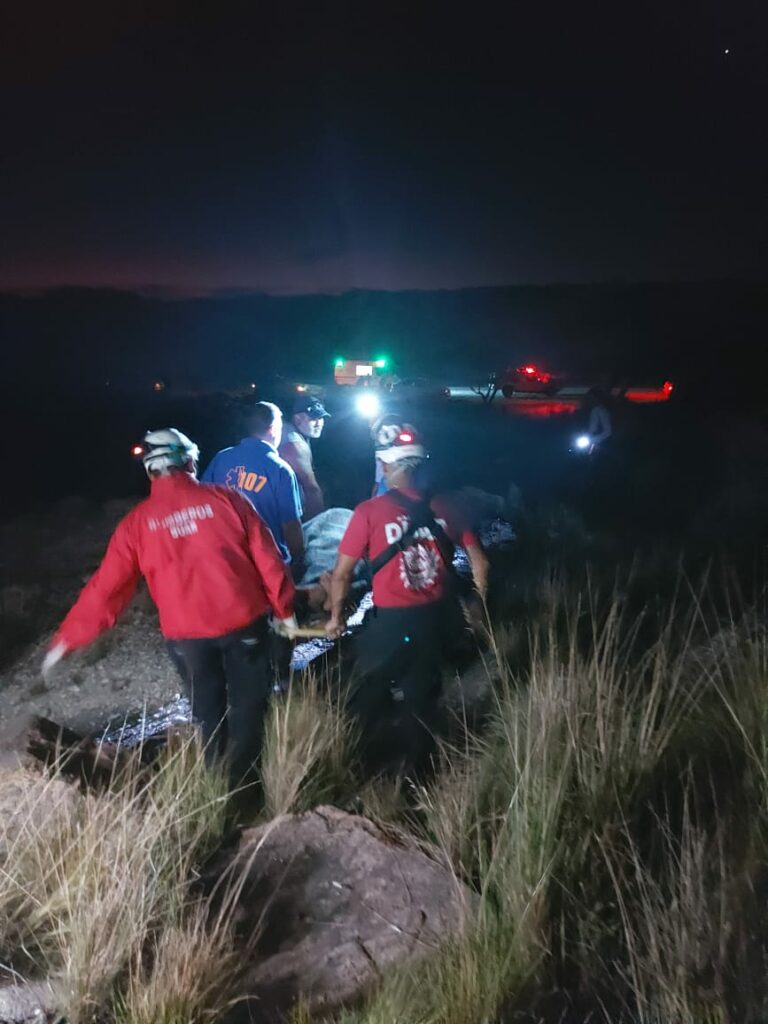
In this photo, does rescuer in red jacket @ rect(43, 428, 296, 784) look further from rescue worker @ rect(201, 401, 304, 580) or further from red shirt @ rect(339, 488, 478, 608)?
rescue worker @ rect(201, 401, 304, 580)

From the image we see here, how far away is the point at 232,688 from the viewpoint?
4.98m

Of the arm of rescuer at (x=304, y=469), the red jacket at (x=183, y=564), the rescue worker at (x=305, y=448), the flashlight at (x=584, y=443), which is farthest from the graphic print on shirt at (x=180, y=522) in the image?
the flashlight at (x=584, y=443)

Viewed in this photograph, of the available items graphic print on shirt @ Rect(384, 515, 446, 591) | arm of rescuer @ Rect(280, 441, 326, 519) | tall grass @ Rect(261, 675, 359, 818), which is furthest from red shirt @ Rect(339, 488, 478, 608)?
arm of rescuer @ Rect(280, 441, 326, 519)

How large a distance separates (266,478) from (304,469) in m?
1.75

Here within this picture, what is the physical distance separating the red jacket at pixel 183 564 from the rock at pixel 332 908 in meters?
1.16

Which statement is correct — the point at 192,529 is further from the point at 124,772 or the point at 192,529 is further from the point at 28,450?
the point at 28,450

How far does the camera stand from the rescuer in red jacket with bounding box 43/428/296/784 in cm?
468

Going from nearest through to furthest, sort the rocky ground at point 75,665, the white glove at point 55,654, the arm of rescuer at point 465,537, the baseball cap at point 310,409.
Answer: the white glove at point 55,654 → the arm of rescuer at point 465,537 → the rocky ground at point 75,665 → the baseball cap at point 310,409

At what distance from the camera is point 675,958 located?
2793 millimetres

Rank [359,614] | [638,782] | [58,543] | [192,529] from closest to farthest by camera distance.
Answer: [638,782] → [192,529] → [359,614] → [58,543]

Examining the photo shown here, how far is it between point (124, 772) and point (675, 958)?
2.60m

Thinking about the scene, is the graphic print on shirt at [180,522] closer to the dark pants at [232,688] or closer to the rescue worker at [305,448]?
the dark pants at [232,688]

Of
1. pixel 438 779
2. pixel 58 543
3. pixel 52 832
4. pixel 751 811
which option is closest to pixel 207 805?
pixel 52 832

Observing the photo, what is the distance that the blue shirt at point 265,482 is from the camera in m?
6.51
